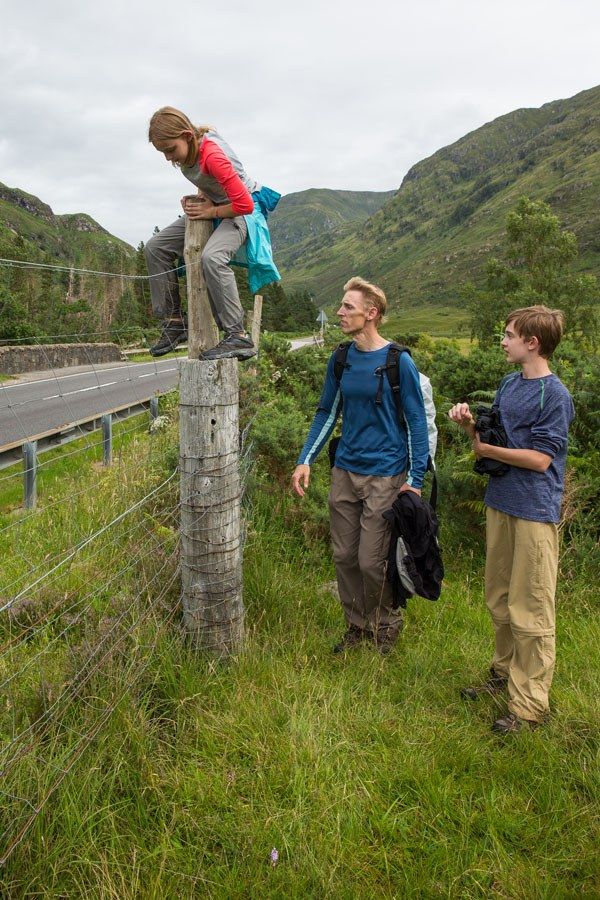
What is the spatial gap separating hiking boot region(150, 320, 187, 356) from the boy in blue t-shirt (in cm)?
168

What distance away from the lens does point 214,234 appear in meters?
3.10

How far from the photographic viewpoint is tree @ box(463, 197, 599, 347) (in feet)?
109

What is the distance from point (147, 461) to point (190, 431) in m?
3.05

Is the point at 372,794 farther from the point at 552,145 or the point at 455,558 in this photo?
the point at 552,145

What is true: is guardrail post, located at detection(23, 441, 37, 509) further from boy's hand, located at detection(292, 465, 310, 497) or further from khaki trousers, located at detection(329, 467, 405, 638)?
khaki trousers, located at detection(329, 467, 405, 638)

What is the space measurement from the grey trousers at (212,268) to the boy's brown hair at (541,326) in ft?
Result: 4.58

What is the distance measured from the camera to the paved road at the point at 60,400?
39.1 feet

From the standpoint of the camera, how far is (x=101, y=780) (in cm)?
212

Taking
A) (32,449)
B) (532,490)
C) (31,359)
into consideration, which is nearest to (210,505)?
(532,490)

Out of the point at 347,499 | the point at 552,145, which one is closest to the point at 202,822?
the point at 347,499

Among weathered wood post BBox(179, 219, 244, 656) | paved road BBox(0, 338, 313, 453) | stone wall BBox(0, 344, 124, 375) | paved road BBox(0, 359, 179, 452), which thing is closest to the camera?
weathered wood post BBox(179, 219, 244, 656)

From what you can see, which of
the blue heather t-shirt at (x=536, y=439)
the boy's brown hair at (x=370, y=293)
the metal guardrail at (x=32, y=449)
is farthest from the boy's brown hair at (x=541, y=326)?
the metal guardrail at (x=32, y=449)

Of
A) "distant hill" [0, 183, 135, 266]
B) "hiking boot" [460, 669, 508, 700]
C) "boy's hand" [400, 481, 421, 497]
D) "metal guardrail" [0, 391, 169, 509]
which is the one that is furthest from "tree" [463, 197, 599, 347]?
"distant hill" [0, 183, 135, 266]

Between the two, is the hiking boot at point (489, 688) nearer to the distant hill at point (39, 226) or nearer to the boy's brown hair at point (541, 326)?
the boy's brown hair at point (541, 326)
